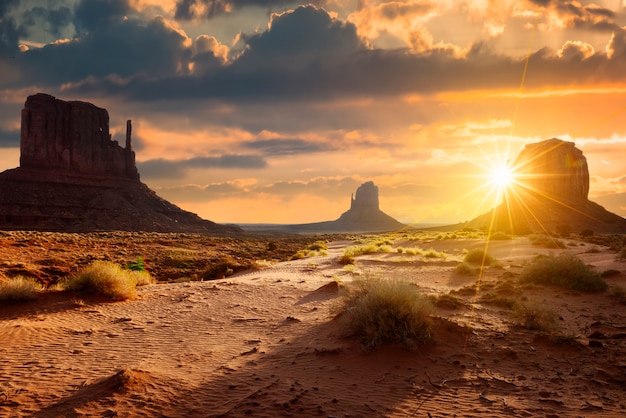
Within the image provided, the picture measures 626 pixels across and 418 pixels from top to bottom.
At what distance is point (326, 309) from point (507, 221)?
86570 millimetres

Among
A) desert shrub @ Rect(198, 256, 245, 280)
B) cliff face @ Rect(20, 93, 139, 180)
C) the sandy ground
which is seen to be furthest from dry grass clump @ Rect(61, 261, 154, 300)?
cliff face @ Rect(20, 93, 139, 180)

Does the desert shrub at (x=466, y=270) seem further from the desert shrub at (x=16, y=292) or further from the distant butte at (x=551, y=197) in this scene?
the distant butte at (x=551, y=197)

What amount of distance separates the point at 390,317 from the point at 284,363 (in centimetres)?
262

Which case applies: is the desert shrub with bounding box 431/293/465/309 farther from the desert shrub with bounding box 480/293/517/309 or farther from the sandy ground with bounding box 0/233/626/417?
the desert shrub with bounding box 480/293/517/309

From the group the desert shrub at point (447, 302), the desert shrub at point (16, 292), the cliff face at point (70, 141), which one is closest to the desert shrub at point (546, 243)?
the desert shrub at point (447, 302)

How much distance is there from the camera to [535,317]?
427 inches

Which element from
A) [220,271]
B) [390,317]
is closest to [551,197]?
[220,271]

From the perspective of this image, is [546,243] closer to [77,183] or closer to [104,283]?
[104,283]

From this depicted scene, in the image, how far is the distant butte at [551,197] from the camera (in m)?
83.8

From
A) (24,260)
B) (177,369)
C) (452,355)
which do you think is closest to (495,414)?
(452,355)

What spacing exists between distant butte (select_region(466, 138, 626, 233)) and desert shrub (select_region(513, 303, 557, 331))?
70.7 meters

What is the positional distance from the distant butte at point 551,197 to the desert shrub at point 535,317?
70.7 metres

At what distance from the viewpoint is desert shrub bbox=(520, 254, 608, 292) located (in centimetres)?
1594

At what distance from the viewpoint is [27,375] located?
7.74 m
